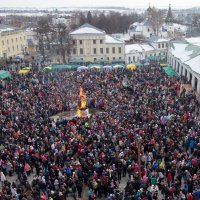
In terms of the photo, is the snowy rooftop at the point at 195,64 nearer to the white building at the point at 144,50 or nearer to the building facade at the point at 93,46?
the building facade at the point at 93,46

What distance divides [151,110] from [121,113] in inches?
82.1

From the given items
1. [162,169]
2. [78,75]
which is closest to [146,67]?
[78,75]

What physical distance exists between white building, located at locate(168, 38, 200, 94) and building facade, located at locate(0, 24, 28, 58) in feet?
88.0

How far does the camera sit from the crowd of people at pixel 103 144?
12.9m

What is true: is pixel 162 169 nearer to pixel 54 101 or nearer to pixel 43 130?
pixel 43 130

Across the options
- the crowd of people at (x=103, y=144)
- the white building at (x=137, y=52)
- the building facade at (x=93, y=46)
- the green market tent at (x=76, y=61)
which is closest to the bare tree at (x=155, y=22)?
the white building at (x=137, y=52)

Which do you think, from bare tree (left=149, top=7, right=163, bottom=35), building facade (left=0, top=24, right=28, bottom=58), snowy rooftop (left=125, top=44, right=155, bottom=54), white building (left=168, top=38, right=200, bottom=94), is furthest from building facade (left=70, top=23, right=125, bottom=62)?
bare tree (left=149, top=7, right=163, bottom=35)

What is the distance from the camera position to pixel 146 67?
117 ft

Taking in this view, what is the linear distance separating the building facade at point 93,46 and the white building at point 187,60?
10.1 meters

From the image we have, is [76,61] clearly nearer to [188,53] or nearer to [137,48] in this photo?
[137,48]

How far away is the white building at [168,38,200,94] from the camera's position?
2922 cm

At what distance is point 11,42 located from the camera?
52.4 meters

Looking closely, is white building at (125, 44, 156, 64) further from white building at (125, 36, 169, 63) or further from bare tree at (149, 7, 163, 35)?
bare tree at (149, 7, 163, 35)

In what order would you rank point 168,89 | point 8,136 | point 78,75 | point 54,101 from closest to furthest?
point 8,136, point 54,101, point 168,89, point 78,75
